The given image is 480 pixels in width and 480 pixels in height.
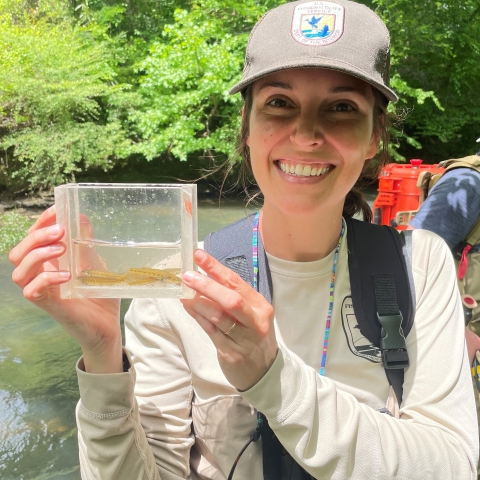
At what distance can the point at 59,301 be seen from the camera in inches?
43.4

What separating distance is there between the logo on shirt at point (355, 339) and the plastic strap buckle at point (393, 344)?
1.1 inches

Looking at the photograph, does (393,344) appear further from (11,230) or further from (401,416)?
(11,230)

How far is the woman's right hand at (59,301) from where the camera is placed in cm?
103

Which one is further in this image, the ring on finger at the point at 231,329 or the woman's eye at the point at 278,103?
the woman's eye at the point at 278,103

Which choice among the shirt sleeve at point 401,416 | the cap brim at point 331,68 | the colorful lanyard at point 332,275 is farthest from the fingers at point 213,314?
the cap brim at point 331,68

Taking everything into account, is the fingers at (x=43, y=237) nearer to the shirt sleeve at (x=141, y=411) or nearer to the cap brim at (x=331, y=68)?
the shirt sleeve at (x=141, y=411)

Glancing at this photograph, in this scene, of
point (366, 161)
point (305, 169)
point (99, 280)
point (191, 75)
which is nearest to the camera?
point (99, 280)

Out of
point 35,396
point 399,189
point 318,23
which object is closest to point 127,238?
point 318,23

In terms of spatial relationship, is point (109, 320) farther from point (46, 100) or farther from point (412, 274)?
point (46, 100)

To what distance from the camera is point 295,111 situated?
136cm

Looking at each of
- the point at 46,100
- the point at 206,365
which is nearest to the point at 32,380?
the point at 206,365

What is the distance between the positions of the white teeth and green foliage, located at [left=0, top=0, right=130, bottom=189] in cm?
1140

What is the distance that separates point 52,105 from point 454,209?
11.6 m

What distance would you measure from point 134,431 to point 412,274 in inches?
32.5
